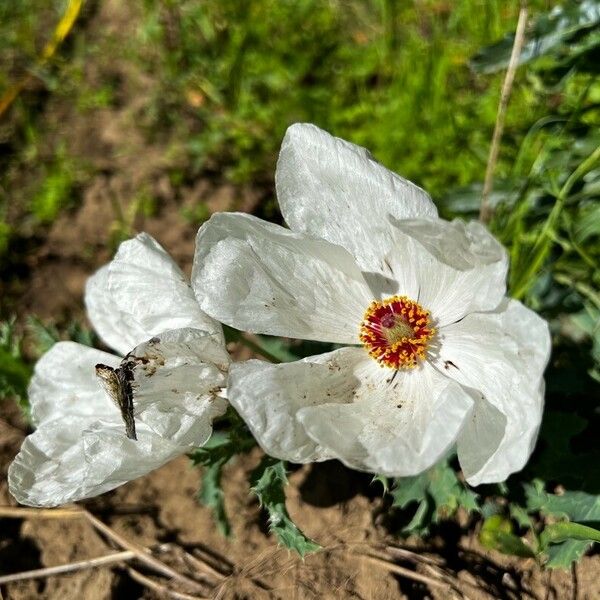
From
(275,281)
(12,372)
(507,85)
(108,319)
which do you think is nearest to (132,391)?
(275,281)

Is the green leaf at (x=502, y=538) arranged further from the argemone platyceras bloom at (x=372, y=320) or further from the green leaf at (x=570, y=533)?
the argemone platyceras bloom at (x=372, y=320)

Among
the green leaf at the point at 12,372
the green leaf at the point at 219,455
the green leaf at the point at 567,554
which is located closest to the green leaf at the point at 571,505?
the green leaf at the point at 567,554

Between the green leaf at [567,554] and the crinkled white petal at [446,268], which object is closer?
the crinkled white petal at [446,268]

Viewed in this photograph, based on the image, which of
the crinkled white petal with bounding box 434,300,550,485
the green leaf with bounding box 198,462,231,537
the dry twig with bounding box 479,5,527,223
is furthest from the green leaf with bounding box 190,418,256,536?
the dry twig with bounding box 479,5,527,223

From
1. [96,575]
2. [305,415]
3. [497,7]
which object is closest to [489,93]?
[497,7]

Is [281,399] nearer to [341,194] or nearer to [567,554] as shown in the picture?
[341,194]

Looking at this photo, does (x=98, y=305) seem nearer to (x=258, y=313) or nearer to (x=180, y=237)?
(x=258, y=313)

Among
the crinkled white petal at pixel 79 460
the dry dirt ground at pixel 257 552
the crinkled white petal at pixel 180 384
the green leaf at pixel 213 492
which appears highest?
the crinkled white petal at pixel 180 384
